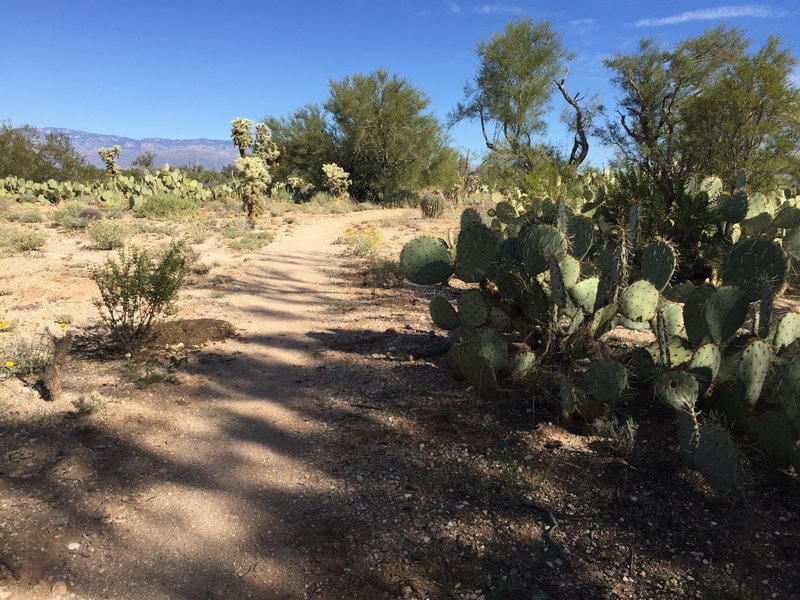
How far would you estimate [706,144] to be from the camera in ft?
41.3

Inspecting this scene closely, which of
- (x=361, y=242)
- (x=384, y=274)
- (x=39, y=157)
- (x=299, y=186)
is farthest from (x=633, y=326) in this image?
(x=39, y=157)

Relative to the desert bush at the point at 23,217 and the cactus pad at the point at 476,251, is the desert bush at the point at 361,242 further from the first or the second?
the desert bush at the point at 23,217

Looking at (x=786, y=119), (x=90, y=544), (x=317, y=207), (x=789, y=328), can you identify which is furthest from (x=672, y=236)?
(x=317, y=207)

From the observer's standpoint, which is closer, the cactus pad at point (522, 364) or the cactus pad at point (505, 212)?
the cactus pad at point (522, 364)

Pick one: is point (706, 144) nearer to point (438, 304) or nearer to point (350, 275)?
point (350, 275)

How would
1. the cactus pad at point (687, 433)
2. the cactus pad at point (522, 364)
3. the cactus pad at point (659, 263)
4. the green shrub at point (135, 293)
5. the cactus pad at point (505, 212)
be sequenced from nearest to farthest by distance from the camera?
1. the cactus pad at point (687, 433)
2. the cactus pad at point (659, 263)
3. the cactus pad at point (522, 364)
4. the green shrub at point (135, 293)
5. the cactus pad at point (505, 212)

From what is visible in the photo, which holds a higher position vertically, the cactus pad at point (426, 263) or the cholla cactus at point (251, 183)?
the cholla cactus at point (251, 183)

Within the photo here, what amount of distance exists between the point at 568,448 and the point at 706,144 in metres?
12.2

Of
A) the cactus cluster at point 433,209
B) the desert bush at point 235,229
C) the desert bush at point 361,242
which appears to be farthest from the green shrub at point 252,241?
the cactus cluster at point 433,209

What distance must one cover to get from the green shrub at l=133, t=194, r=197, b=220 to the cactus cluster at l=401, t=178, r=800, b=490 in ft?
43.4

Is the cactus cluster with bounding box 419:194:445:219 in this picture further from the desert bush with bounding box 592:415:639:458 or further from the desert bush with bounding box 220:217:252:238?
the desert bush with bounding box 592:415:639:458

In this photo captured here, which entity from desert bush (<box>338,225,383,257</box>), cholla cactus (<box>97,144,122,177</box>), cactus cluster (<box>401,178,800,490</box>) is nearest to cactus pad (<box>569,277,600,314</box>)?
cactus cluster (<box>401,178,800,490</box>)

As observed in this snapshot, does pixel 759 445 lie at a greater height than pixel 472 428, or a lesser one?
greater

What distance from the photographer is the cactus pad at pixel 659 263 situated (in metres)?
3.48
